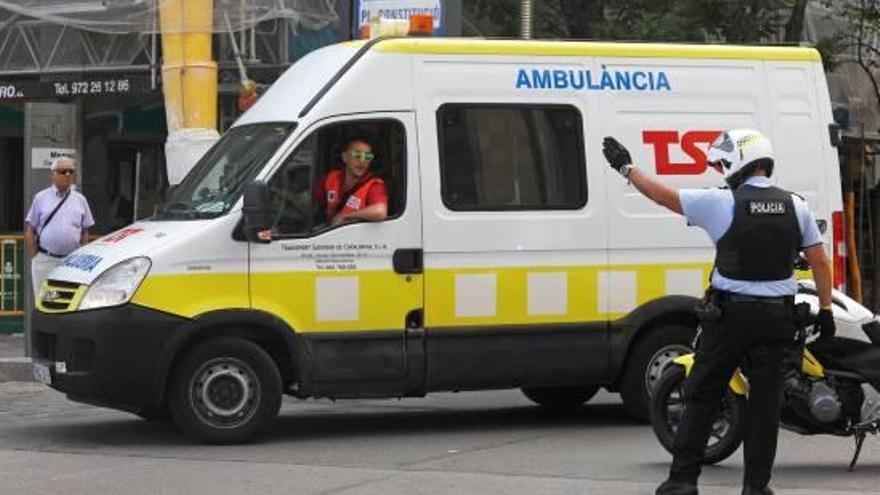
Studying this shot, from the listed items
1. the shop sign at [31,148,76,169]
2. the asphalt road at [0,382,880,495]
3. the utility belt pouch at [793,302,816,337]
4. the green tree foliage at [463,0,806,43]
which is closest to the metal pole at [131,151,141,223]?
the green tree foliage at [463,0,806,43]

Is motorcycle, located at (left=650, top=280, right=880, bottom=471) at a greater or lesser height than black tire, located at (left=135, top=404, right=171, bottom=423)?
greater

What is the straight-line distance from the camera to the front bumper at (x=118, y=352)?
28.9 ft

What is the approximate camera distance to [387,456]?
886 centimetres

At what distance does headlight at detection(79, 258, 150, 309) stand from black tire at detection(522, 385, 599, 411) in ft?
10.8

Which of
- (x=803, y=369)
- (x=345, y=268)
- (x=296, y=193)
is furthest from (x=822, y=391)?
(x=296, y=193)

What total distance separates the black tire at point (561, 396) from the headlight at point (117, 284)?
3.29 m

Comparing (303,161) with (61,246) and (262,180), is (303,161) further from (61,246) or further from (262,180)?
(61,246)

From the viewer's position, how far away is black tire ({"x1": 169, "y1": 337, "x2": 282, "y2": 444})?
9.00 m

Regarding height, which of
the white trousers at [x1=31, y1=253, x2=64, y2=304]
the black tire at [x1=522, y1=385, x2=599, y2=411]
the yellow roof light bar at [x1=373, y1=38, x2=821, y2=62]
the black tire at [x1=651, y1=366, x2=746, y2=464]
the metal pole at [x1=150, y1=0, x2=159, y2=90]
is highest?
the metal pole at [x1=150, y1=0, x2=159, y2=90]

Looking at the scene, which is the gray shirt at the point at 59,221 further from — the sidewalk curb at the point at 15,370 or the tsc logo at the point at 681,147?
the tsc logo at the point at 681,147

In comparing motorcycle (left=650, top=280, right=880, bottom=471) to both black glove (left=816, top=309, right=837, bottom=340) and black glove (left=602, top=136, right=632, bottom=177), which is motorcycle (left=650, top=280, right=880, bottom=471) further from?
black glove (left=602, top=136, right=632, bottom=177)

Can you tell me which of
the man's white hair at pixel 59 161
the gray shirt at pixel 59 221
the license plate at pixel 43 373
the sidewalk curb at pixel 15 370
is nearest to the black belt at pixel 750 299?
the license plate at pixel 43 373

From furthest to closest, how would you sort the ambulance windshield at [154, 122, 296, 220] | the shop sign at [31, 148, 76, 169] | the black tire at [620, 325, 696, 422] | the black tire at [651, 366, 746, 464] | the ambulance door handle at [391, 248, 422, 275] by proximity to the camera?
the shop sign at [31, 148, 76, 169] → the black tire at [620, 325, 696, 422] → the ambulance door handle at [391, 248, 422, 275] → the ambulance windshield at [154, 122, 296, 220] → the black tire at [651, 366, 746, 464]

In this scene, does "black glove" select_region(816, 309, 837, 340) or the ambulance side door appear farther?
the ambulance side door
